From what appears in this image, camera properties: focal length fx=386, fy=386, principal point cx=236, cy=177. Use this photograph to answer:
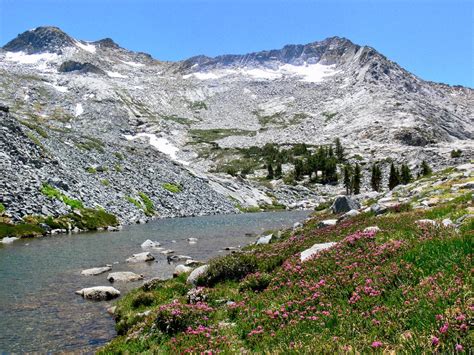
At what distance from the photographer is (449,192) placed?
25484 millimetres

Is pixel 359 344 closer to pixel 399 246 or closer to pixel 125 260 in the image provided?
pixel 399 246

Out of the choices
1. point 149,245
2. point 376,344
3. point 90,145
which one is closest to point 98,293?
point 376,344

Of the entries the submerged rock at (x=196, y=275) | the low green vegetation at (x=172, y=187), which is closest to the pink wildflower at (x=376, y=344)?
the submerged rock at (x=196, y=275)

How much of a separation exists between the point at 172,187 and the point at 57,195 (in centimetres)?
3724

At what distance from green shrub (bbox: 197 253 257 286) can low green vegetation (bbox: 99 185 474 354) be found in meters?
0.06

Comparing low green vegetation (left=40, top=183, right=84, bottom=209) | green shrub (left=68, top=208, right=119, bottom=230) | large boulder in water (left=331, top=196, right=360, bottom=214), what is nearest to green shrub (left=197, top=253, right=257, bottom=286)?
large boulder in water (left=331, top=196, right=360, bottom=214)

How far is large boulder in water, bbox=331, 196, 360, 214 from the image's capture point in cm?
3771

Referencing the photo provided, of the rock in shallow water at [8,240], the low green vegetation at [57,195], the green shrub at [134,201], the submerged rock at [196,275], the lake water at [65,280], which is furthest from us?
the green shrub at [134,201]

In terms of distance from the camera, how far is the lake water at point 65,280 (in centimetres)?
1498

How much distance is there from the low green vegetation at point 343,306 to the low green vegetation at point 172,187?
2814 inches

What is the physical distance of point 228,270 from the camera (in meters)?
17.0

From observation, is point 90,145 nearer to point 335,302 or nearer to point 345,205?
→ point 345,205

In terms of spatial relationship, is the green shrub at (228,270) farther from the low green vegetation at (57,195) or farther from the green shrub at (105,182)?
the green shrub at (105,182)

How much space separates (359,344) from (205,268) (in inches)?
459
